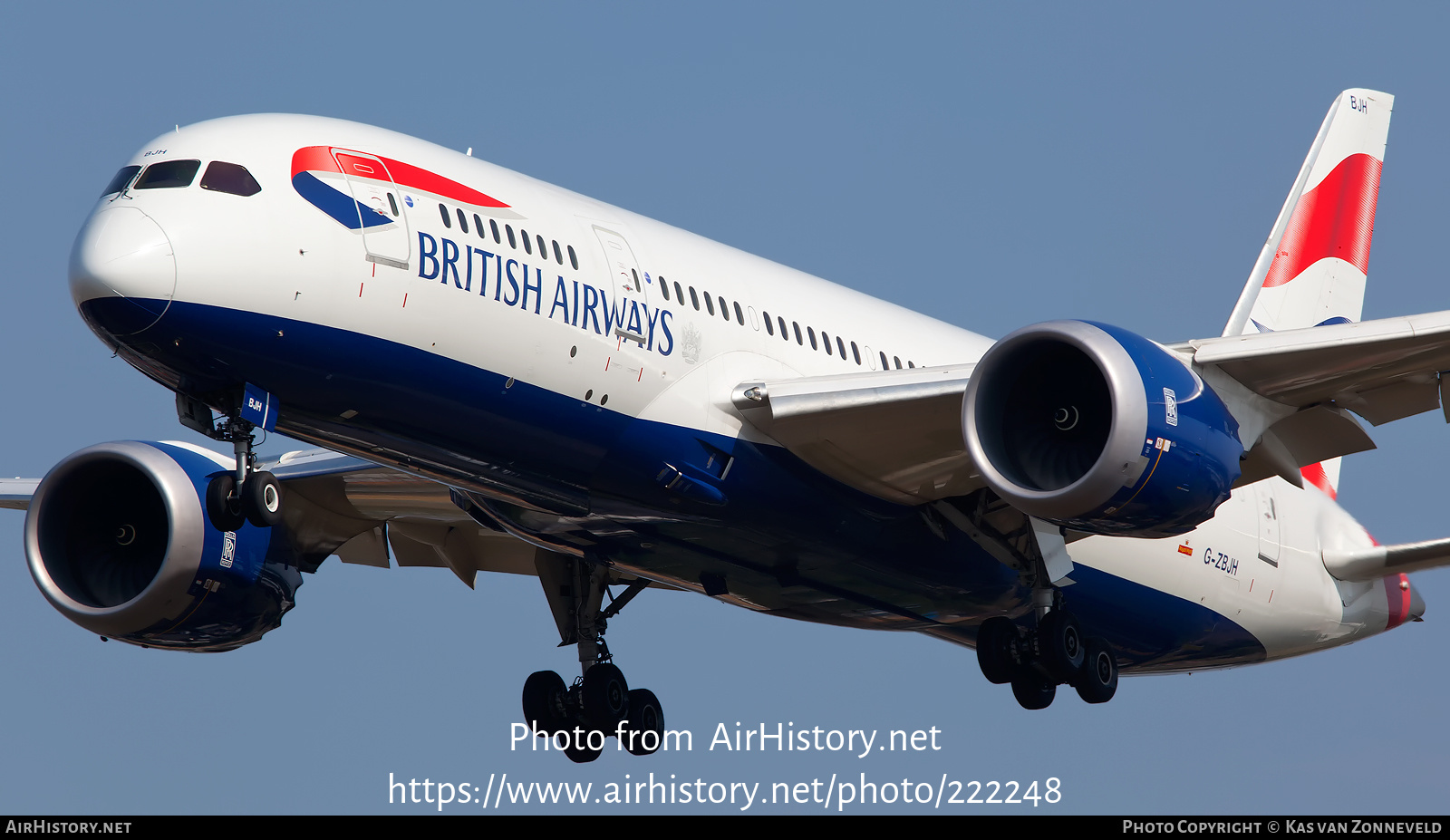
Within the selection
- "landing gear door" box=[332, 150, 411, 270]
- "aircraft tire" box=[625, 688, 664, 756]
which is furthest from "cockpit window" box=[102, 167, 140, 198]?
"aircraft tire" box=[625, 688, 664, 756]

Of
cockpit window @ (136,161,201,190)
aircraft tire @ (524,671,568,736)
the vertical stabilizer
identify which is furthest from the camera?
the vertical stabilizer

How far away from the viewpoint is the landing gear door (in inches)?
712

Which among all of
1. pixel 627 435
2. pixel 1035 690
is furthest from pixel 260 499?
pixel 1035 690

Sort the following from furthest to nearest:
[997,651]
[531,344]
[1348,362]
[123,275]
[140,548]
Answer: [140,548]
[997,651]
[1348,362]
[531,344]
[123,275]

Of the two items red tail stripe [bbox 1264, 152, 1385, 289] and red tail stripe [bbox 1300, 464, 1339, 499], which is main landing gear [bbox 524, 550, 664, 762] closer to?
red tail stripe [bbox 1300, 464, 1339, 499]

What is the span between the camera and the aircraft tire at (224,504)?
694 inches

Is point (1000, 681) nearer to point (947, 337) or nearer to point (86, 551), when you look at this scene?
point (947, 337)

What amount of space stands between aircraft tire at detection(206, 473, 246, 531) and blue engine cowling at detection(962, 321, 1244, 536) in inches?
292

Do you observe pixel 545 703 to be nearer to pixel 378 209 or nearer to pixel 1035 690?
pixel 1035 690

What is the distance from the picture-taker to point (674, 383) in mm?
20281

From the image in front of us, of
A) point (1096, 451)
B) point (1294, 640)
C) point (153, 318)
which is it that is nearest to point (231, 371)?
point (153, 318)

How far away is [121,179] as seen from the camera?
1781 centimetres

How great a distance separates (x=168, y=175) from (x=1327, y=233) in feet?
72.3

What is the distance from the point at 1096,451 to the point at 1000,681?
522cm
